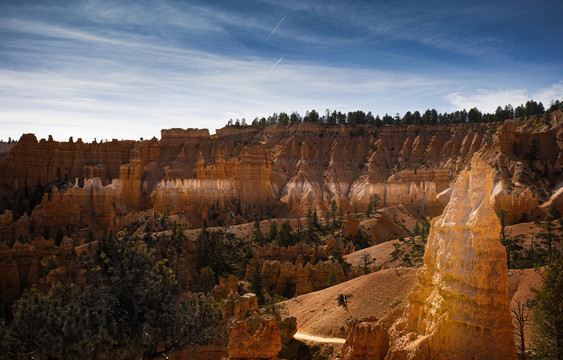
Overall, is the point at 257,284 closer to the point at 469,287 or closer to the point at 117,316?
the point at 117,316

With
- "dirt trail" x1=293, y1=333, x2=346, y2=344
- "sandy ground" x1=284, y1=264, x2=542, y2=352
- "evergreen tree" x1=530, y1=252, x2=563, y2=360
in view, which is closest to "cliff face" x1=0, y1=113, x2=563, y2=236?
"sandy ground" x1=284, y1=264, x2=542, y2=352

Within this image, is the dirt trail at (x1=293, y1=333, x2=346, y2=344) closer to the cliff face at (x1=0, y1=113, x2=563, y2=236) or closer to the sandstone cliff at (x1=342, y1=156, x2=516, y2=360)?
the sandstone cliff at (x1=342, y1=156, x2=516, y2=360)

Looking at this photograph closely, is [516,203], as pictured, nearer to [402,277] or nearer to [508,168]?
[508,168]

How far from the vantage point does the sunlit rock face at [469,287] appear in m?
12.7

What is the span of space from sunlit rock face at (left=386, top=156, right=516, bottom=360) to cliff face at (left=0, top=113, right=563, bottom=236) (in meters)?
52.7

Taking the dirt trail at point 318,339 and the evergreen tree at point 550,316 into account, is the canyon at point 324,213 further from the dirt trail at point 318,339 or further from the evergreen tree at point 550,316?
the evergreen tree at point 550,316

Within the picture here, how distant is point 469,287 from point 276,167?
94791mm

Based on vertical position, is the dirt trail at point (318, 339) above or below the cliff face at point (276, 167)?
below

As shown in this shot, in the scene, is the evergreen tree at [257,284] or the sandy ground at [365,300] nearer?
the sandy ground at [365,300]

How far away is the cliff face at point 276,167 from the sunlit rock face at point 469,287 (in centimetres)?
5267

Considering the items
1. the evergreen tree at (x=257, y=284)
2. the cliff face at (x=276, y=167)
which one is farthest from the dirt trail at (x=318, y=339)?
the cliff face at (x=276, y=167)

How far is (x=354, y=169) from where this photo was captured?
108 meters

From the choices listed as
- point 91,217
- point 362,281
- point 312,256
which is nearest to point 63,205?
point 91,217

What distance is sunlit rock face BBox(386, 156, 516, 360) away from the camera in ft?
41.8
